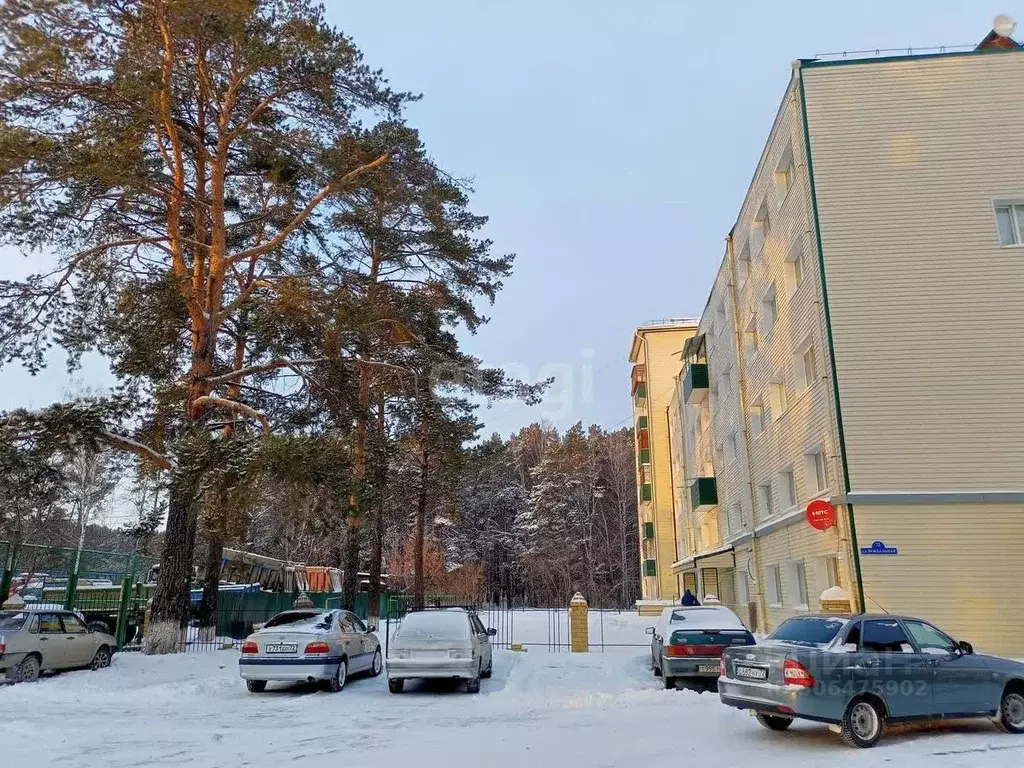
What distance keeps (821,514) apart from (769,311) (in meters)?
9.51

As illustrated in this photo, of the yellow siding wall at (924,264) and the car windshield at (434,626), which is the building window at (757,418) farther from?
the car windshield at (434,626)

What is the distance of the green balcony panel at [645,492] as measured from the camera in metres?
49.3

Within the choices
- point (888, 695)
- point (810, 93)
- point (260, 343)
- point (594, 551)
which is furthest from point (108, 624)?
point (594, 551)

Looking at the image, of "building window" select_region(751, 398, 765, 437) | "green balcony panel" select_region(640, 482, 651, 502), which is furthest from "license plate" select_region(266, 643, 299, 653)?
"green balcony panel" select_region(640, 482, 651, 502)

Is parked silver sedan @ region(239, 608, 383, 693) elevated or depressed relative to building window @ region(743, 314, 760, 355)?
depressed

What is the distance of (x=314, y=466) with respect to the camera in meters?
15.1

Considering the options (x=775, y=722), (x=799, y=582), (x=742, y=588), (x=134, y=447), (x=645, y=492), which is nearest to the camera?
(x=775, y=722)

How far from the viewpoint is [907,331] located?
17.9 m

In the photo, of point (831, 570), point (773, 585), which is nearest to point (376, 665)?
point (831, 570)

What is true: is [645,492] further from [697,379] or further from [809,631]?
[809,631]

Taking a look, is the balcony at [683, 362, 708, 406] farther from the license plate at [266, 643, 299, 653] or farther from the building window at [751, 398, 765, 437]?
the license plate at [266, 643, 299, 653]

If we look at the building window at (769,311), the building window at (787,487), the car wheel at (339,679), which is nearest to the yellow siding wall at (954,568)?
the building window at (787,487)

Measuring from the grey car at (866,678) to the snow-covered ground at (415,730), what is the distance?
32cm

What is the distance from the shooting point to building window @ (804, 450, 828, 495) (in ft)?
66.0
